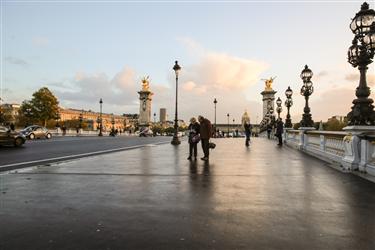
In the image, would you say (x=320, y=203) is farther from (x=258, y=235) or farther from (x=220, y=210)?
(x=258, y=235)

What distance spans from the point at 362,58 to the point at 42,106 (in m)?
93.4

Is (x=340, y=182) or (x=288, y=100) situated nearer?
(x=340, y=182)

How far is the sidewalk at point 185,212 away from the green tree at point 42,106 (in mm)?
90393

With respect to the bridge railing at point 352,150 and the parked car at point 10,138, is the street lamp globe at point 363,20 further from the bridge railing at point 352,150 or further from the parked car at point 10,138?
the parked car at point 10,138

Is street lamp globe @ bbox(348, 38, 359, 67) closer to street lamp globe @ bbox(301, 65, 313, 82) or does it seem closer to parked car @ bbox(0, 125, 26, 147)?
street lamp globe @ bbox(301, 65, 313, 82)

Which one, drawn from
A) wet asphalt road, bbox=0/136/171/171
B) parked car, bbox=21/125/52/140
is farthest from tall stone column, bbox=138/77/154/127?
wet asphalt road, bbox=0/136/171/171

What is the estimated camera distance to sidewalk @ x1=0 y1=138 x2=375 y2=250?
475 cm

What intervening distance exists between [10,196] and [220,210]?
442cm

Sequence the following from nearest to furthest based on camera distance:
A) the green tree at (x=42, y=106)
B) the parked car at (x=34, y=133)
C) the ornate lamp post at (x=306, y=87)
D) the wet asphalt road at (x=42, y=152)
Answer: the wet asphalt road at (x=42, y=152) → the ornate lamp post at (x=306, y=87) → the parked car at (x=34, y=133) → the green tree at (x=42, y=106)

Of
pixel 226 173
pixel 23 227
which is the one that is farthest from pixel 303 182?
pixel 23 227

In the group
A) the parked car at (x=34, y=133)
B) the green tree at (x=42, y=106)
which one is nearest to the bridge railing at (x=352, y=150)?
the parked car at (x=34, y=133)

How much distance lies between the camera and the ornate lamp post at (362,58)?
1232cm

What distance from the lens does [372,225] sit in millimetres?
5543

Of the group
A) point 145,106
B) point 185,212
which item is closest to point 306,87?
point 185,212
